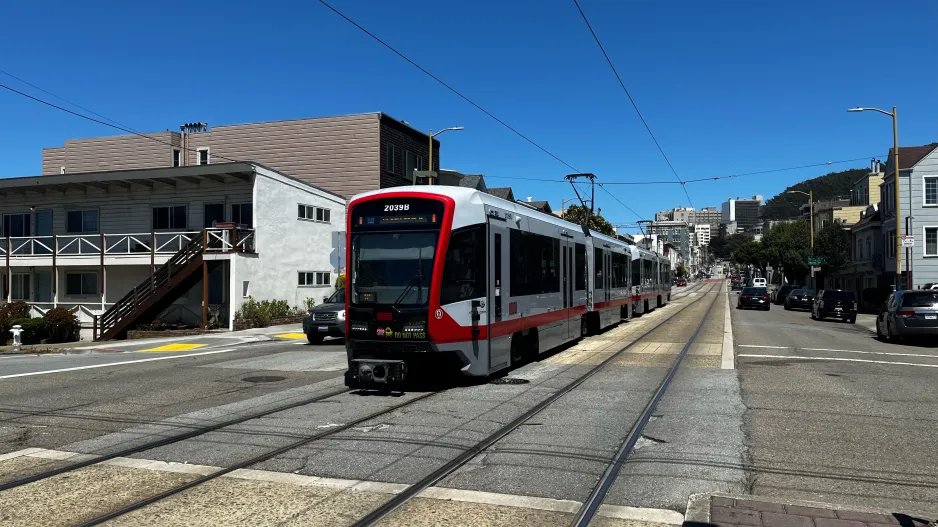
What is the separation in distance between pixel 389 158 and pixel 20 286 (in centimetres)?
1941

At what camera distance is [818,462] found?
21.9ft

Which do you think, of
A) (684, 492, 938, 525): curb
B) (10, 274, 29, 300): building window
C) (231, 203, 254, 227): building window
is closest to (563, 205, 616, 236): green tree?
(231, 203, 254, 227): building window

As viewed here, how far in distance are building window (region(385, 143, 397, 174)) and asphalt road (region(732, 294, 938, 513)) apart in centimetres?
2543

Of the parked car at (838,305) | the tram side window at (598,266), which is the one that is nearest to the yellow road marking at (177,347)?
the tram side window at (598,266)

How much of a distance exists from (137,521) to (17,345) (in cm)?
1914

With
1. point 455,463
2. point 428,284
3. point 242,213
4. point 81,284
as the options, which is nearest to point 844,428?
point 455,463

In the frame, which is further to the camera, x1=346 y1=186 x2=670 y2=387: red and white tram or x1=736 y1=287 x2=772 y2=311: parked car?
x1=736 y1=287 x2=772 y2=311: parked car

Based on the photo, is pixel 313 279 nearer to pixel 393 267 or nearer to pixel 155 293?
pixel 155 293

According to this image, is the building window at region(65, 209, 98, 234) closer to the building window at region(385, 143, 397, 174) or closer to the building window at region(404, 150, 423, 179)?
the building window at region(385, 143, 397, 174)

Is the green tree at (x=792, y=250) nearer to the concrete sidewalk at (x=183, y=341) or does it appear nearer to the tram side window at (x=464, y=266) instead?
the concrete sidewalk at (x=183, y=341)

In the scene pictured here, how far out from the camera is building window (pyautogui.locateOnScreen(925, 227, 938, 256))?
42781 mm

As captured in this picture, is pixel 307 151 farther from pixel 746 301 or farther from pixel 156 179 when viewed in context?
pixel 746 301

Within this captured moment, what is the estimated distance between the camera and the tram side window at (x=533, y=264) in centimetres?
1248

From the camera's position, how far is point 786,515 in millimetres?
4957
